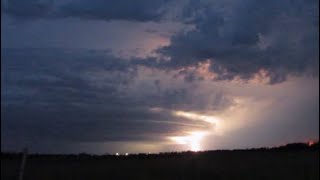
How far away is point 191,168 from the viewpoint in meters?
34.9

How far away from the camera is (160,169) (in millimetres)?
35188

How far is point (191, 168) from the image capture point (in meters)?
34.9

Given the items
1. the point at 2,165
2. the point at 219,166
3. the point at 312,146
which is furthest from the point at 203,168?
the point at 312,146

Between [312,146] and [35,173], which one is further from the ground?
[312,146]

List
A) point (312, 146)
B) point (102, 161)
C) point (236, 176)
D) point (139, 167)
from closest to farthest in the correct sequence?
point (236, 176) → point (139, 167) → point (102, 161) → point (312, 146)

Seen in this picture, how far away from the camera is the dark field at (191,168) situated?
33.6 m

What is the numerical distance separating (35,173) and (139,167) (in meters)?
5.33

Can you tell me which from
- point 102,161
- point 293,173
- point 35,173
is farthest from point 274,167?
point 35,173

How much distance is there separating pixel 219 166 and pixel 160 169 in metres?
3.05

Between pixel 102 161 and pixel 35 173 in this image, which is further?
pixel 102 161

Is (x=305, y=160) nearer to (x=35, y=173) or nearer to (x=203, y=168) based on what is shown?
(x=203, y=168)

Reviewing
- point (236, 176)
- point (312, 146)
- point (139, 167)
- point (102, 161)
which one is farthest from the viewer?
point (312, 146)

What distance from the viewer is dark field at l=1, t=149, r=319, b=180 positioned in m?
33.6

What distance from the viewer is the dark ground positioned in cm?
3353
